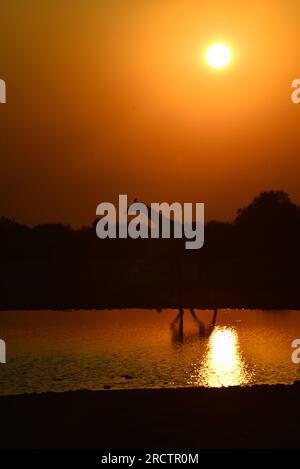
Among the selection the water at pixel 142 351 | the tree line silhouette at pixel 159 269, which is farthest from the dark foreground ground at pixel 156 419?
the tree line silhouette at pixel 159 269

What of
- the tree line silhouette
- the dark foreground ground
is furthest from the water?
the tree line silhouette

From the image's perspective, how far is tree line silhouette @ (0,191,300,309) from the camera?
8306 centimetres

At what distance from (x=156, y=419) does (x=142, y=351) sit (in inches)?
885

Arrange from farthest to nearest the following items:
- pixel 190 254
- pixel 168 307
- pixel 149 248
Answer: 1. pixel 149 248
2. pixel 190 254
3. pixel 168 307

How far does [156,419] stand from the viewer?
13.1 meters

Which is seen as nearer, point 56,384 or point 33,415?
point 33,415

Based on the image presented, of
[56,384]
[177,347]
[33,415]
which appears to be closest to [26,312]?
[177,347]

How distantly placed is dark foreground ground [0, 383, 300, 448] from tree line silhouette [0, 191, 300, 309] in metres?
57.5

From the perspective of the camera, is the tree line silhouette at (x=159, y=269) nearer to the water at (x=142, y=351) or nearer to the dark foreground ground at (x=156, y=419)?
the water at (x=142, y=351)

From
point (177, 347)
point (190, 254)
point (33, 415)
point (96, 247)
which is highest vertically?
point (96, 247)
